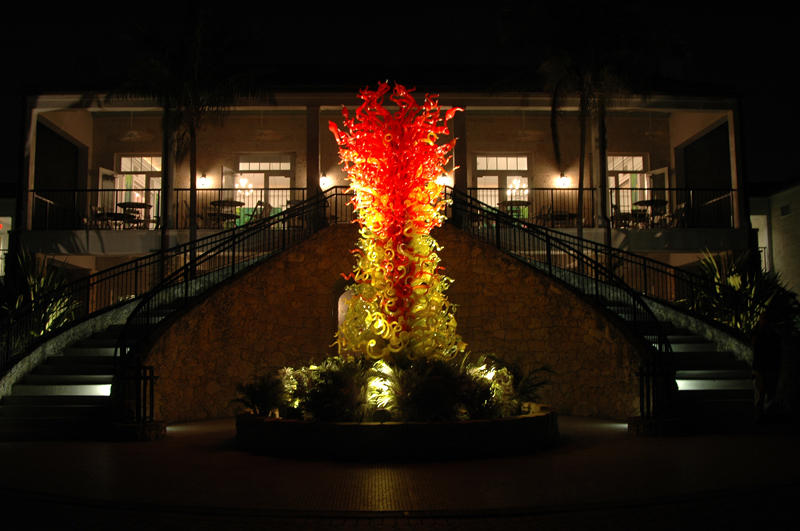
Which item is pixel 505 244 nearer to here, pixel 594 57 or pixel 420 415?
Result: pixel 594 57

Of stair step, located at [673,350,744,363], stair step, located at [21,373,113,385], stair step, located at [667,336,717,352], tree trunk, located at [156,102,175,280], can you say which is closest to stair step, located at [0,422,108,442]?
stair step, located at [21,373,113,385]

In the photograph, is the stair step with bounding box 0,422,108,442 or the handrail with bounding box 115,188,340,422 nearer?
the stair step with bounding box 0,422,108,442

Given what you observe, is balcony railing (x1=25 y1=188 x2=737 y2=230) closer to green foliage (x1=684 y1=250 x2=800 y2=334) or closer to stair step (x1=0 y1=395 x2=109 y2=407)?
green foliage (x1=684 y1=250 x2=800 y2=334)

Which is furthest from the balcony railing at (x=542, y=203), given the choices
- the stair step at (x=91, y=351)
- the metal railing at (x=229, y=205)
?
the stair step at (x=91, y=351)

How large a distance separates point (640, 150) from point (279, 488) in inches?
709

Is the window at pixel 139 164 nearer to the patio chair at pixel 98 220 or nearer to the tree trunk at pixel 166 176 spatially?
the patio chair at pixel 98 220

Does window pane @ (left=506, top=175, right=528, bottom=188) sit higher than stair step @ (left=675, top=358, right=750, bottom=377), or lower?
higher

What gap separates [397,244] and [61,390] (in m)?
5.93

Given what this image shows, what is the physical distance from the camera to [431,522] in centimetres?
497

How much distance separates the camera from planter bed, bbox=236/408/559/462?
24.8ft

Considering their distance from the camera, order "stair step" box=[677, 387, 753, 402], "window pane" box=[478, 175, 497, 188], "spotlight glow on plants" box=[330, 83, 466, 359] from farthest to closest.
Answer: "window pane" box=[478, 175, 497, 188] < "stair step" box=[677, 387, 753, 402] < "spotlight glow on plants" box=[330, 83, 466, 359]

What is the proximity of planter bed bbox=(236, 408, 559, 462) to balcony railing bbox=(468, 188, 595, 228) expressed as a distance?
11.2 m

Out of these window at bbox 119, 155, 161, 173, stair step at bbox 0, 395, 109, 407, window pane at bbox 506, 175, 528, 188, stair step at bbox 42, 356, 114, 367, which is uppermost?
window at bbox 119, 155, 161, 173

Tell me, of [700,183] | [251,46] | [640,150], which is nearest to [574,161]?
[640,150]
